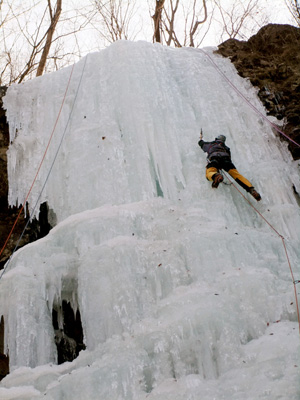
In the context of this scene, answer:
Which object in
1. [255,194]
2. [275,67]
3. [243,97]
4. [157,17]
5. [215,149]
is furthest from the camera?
[157,17]

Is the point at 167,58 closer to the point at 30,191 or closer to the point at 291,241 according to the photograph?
the point at 30,191

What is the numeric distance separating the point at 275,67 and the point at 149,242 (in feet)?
14.3

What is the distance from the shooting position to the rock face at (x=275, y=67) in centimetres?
532

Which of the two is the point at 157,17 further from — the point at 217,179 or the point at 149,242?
the point at 149,242

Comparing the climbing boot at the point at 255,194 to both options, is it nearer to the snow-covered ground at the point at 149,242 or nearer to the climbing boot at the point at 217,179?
the snow-covered ground at the point at 149,242

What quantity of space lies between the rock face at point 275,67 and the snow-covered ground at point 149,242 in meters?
0.29

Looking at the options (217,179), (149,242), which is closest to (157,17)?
(217,179)

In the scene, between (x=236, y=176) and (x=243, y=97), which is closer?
(x=236, y=176)

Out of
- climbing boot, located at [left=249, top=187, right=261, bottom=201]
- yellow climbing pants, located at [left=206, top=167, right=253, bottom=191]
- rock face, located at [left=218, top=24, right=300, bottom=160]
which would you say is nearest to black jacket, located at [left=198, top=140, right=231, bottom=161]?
yellow climbing pants, located at [left=206, top=167, right=253, bottom=191]

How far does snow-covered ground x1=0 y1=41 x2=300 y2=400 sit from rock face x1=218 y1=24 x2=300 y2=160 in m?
0.29

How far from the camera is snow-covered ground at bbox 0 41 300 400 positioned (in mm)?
2596

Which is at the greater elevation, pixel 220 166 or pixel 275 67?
pixel 275 67

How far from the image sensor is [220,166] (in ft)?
13.5

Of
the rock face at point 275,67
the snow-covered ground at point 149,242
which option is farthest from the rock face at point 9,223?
the rock face at point 275,67
